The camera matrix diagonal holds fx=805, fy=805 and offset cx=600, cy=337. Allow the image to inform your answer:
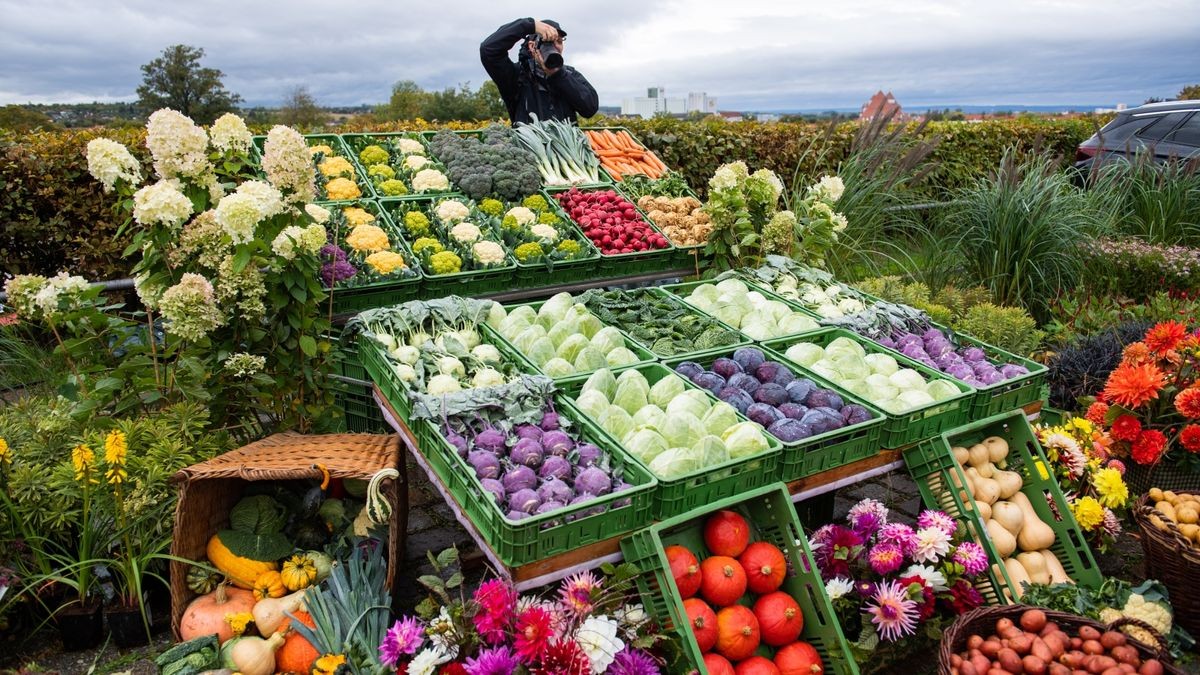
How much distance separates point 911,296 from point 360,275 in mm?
3517

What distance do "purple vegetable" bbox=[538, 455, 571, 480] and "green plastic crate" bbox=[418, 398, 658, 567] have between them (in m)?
0.19

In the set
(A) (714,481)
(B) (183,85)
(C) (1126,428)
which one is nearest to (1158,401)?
(C) (1126,428)

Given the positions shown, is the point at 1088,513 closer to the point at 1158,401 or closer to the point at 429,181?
the point at 1158,401

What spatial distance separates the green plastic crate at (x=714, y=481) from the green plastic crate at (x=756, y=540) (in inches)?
2.1

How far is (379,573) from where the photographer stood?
2.95 m

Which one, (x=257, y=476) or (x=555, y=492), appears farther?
(x=257, y=476)

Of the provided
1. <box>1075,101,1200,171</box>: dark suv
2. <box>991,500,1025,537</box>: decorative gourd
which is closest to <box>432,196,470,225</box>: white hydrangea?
<box>991,500,1025,537</box>: decorative gourd

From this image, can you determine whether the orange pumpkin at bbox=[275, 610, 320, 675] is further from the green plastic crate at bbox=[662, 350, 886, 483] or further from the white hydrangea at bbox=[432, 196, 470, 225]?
the white hydrangea at bbox=[432, 196, 470, 225]

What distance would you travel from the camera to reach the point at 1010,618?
2.71 m

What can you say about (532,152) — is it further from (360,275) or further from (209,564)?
(209,564)

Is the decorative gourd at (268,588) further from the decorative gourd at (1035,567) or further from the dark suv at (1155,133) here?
the dark suv at (1155,133)

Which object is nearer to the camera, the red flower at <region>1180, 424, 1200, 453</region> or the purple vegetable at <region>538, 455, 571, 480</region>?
the purple vegetable at <region>538, 455, 571, 480</region>

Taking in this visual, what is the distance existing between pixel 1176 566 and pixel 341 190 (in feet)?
15.2

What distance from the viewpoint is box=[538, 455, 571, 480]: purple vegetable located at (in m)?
2.74
